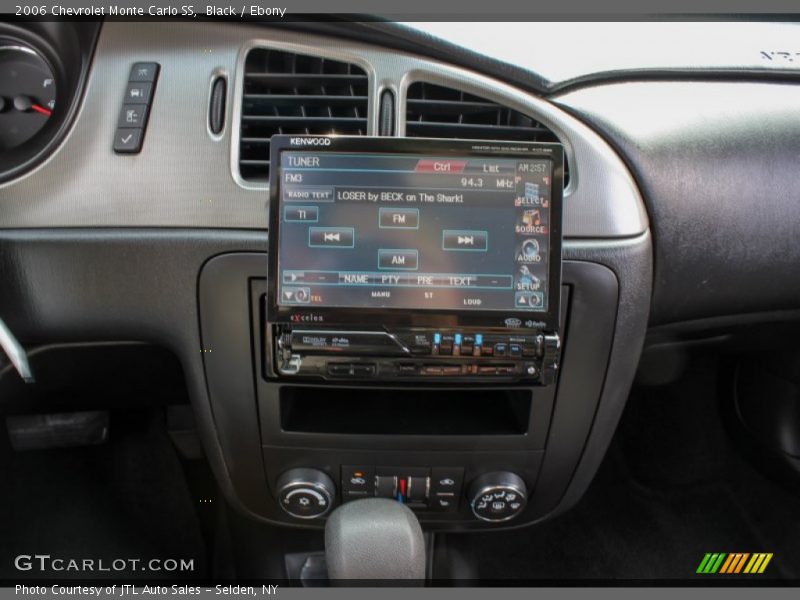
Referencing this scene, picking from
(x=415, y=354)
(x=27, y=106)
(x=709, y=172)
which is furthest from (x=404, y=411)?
(x=27, y=106)

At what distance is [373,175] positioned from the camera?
0.94m

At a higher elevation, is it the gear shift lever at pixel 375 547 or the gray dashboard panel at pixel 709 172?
the gray dashboard panel at pixel 709 172

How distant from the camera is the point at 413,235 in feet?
3.10

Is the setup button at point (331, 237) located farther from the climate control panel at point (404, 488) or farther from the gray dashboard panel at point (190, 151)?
the climate control panel at point (404, 488)

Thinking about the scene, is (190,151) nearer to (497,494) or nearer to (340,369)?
(340,369)

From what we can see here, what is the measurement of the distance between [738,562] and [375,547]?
118 centimetres

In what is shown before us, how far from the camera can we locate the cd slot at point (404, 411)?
1160 millimetres

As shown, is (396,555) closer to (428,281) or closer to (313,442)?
(313,442)

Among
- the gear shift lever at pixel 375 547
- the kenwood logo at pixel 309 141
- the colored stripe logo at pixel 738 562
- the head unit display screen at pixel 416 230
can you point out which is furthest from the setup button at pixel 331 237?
the colored stripe logo at pixel 738 562

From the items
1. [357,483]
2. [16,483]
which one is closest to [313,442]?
[357,483]

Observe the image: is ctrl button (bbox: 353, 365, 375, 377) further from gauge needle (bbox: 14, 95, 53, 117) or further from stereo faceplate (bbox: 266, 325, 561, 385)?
gauge needle (bbox: 14, 95, 53, 117)

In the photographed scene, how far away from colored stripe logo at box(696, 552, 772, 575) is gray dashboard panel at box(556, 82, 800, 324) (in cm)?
94

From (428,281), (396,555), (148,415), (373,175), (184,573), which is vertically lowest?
(184,573)

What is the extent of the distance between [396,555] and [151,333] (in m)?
0.48
